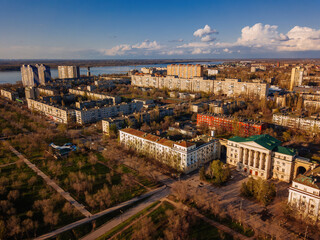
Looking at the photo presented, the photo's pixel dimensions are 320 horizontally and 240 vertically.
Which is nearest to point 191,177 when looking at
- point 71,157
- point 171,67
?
point 71,157

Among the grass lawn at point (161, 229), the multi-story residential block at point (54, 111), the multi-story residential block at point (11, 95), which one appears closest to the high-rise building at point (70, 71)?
the multi-story residential block at point (11, 95)

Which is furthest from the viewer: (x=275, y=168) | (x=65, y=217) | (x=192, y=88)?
(x=192, y=88)

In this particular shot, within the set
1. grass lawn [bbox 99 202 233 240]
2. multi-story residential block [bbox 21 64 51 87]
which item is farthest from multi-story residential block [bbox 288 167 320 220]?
multi-story residential block [bbox 21 64 51 87]

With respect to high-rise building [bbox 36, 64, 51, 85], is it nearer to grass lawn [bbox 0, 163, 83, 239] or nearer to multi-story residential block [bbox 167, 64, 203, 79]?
multi-story residential block [bbox 167, 64, 203, 79]

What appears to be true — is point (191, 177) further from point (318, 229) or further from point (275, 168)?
point (318, 229)

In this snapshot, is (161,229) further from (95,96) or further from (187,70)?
(187,70)

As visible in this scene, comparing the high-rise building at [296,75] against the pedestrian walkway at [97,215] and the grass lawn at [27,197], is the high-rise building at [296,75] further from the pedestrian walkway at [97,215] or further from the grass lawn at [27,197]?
the grass lawn at [27,197]

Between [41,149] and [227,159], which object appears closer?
[227,159]
